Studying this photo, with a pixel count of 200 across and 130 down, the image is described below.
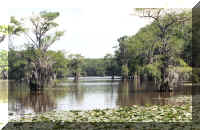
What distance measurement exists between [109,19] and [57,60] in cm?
274

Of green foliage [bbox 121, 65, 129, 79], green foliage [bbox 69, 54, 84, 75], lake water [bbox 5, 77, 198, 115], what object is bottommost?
lake water [bbox 5, 77, 198, 115]

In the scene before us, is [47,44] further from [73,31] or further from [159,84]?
[159,84]

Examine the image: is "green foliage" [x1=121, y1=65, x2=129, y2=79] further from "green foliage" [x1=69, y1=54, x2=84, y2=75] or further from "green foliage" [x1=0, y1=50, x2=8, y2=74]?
"green foliage" [x1=0, y1=50, x2=8, y2=74]

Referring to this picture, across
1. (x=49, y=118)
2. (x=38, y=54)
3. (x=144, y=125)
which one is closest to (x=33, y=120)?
(x=49, y=118)

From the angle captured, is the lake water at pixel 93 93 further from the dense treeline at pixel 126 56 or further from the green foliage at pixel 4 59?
the green foliage at pixel 4 59

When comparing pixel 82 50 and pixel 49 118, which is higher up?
pixel 82 50

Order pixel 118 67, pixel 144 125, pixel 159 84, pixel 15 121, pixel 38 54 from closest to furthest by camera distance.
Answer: pixel 144 125 → pixel 15 121 → pixel 159 84 → pixel 38 54 → pixel 118 67

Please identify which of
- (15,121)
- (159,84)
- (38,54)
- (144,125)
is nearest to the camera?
(144,125)

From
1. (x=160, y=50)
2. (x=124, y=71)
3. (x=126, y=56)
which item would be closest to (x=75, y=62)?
(x=124, y=71)

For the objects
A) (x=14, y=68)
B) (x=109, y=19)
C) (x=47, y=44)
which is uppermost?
(x=109, y=19)

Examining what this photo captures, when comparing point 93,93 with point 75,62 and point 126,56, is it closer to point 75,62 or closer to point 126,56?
point 75,62

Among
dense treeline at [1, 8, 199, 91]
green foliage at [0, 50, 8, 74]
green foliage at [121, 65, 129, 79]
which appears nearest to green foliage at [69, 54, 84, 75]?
dense treeline at [1, 8, 199, 91]

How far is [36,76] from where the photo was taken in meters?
11.5

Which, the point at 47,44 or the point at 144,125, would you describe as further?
the point at 47,44
